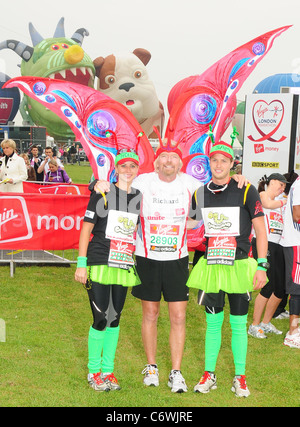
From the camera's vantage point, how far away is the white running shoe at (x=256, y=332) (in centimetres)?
621

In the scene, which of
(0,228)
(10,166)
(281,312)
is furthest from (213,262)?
Answer: (10,166)

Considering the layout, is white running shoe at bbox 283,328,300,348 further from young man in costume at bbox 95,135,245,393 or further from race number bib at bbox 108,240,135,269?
race number bib at bbox 108,240,135,269

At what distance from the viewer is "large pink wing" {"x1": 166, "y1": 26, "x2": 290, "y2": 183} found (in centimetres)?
786

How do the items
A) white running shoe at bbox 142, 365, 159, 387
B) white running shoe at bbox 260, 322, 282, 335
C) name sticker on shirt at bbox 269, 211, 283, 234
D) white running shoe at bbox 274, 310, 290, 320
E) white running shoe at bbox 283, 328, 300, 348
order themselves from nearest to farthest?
white running shoe at bbox 142, 365, 159, 387, white running shoe at bbox 283, 328, 300, 348, name sticker on shirt at bbox 269, 211, 283, 234, white running shoe at bbox 260, 322, 282, 335, white running shoe at bbox 274, 310, 290, 320

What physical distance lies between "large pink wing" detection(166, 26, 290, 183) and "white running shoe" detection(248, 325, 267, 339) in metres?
2.50

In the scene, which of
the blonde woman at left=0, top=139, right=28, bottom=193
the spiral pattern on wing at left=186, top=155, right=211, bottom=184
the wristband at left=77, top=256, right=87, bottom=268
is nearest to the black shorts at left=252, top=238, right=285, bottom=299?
the spiral pattern on wing at left=186, top=155, right=211, bottom=184

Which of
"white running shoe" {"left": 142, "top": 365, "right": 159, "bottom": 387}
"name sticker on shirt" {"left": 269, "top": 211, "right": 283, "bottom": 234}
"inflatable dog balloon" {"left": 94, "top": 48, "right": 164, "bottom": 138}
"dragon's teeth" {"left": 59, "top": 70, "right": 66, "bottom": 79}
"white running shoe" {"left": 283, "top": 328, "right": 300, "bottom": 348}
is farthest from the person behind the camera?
"dragon's teeth" {"left": 59, "top": 70, "right": 66, "bottom": 79}

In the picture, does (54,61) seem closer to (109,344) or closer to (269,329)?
(269,329)

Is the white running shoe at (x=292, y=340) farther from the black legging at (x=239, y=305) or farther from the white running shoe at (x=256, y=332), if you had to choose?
the black legging at (x=239, y=305)

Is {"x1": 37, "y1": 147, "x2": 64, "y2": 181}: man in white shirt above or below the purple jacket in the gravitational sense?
above

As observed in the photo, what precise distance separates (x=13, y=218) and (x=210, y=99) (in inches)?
138

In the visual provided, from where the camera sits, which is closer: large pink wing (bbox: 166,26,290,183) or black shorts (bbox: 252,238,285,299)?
black shorts (bbox: 252,238,285,299)

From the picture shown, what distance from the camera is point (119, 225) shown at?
4336 millimetres

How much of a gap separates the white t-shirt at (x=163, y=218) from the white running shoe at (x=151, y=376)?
1.03 m
